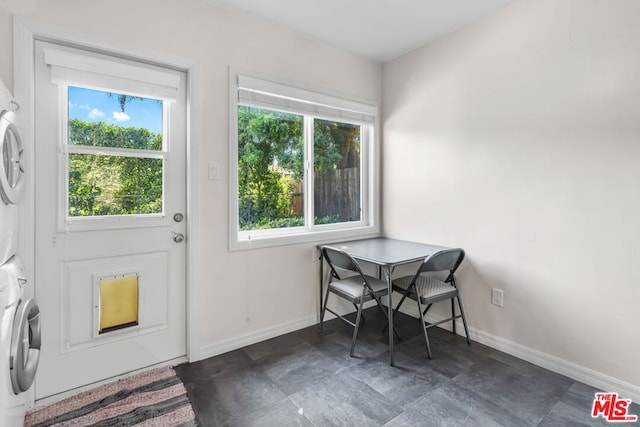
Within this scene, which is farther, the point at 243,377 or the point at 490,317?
the point at 490,317

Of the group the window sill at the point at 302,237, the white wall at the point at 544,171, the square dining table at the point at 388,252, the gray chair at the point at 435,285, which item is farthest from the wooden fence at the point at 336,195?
the gray chair at the point at 435,285

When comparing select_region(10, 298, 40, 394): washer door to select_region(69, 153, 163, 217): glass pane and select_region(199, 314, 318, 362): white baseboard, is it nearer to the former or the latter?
select_region(69, 153, 163, 217): glass pane

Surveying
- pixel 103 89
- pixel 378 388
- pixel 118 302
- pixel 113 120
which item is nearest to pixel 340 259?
pixel 378 388

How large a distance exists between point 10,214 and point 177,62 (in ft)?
4.24

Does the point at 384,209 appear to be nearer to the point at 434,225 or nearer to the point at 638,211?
the point at 434,225

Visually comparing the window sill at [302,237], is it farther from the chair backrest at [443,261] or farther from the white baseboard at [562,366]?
the white baseboard at [562,366]

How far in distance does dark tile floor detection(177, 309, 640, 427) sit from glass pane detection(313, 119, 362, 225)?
119 centimetres

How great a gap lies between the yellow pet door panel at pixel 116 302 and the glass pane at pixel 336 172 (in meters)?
1.54

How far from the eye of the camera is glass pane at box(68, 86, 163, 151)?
184cm

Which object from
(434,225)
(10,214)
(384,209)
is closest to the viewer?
(10,214)

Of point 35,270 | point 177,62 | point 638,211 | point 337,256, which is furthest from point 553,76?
point 35,270

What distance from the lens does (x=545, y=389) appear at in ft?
6.15

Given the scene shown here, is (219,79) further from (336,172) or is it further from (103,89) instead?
(336,172)

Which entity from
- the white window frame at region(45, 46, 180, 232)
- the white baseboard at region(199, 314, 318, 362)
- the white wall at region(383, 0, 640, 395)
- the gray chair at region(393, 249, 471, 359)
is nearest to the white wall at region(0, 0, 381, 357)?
the white baseboard at region(199, 314, 318, 362)
